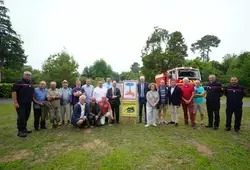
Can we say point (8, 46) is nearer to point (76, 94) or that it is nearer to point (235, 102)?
point (76, 94)

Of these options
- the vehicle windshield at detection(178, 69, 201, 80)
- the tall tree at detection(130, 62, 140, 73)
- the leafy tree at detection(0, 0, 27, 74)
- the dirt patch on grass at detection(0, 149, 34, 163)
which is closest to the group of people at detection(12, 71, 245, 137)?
→ the dirt patch on grass at detection(0, 149, 34, 163)

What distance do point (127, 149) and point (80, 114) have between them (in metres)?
2.64

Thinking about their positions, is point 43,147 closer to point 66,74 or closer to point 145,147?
Result: point 145,147

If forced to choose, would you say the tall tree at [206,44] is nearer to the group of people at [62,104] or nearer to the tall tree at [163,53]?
the tall tree at [163,53]

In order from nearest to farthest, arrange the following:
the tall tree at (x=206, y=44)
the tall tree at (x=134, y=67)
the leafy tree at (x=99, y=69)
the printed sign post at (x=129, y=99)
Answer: the printed sign post at (x=129, y=99), the tall tree at (x=206, y=44), the leafy tree at (x=99, y=69), the tall tree at (x=134, y=67)

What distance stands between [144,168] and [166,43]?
31183mm

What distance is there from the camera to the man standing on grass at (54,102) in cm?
654

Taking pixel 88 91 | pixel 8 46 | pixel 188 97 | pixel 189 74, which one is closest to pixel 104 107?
pixel 88 91

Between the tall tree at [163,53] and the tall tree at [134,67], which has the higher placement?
the tall tree at [134,67]

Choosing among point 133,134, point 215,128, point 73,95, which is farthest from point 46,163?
point 215,128

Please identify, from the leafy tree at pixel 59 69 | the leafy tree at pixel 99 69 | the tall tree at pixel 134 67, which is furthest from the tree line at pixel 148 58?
the tall tree at pixel 134 67

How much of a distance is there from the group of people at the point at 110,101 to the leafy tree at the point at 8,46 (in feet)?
107

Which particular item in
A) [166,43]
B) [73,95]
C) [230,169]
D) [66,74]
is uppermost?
[166,43]

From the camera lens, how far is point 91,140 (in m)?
5.29
